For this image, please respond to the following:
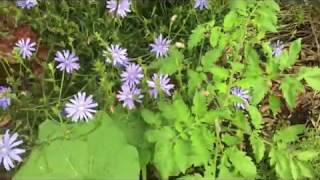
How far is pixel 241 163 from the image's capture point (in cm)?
190

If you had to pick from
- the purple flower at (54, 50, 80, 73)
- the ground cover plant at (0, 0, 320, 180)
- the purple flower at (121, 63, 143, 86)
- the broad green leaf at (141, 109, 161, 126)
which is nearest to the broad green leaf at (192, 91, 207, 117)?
the ground cover plant at (0, 0, 320, 180)

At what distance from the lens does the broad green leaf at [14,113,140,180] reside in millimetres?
1852

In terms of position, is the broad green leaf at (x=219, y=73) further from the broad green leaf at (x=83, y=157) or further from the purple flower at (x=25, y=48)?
the purple flower at (x=25, y=48)

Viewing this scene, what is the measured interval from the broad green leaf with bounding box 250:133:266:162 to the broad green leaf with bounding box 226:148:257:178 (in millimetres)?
39

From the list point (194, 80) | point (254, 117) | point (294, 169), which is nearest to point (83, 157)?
point (194, 80)

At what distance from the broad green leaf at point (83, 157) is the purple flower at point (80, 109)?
1.7 inches

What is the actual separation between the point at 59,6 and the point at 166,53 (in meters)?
0.50

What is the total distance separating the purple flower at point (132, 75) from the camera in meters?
2.02

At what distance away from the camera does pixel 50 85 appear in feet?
7.30

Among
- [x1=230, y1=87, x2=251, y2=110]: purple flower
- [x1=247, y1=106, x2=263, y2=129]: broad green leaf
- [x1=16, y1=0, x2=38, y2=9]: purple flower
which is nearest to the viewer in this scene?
[x1=247, y1=106, x2=263, y2=129]: broad green leaf

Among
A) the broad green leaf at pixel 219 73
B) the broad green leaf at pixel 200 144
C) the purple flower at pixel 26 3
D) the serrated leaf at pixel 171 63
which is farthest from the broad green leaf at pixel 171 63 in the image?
the purple flower at pixel 26 3

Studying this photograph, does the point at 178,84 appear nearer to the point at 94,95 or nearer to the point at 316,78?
the point at 94,95

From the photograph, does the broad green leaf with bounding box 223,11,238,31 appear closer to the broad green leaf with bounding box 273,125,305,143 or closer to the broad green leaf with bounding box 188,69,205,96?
the broad green leaf with bounding box 188,69,205,96

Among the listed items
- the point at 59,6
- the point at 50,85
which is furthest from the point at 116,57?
the point at 59,6
